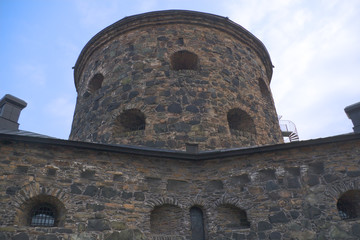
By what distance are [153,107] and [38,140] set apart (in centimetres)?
309

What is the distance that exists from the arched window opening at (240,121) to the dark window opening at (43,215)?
200 inches

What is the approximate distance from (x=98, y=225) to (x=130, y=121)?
3490 mm

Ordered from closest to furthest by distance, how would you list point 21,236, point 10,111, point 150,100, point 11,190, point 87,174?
point 21,236
point 11,190
point 87,174
point 10,111
point 150,100

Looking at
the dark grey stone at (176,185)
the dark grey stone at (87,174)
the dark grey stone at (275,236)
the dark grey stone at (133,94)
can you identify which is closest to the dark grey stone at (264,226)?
the dark grey stone at (275,236)

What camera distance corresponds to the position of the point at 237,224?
5.79 m

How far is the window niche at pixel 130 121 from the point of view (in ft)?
26.1

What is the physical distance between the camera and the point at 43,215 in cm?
526

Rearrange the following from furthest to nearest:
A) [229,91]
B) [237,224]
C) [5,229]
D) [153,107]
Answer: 1. [229,91]
2. [153,107]
3. [237,224]
4. [5,229]

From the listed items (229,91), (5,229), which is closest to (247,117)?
(229,91)

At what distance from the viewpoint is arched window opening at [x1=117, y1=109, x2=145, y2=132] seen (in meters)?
8.00

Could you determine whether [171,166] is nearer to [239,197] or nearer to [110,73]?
Result: [239,197]

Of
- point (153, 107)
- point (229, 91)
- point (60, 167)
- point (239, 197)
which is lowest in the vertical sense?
point (239, 197)

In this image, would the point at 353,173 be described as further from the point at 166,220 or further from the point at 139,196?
the point at 139,196

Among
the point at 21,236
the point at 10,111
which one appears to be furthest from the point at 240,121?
the point at 21,236
